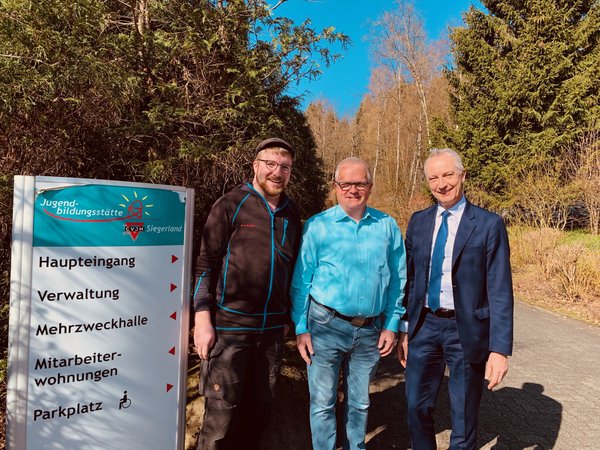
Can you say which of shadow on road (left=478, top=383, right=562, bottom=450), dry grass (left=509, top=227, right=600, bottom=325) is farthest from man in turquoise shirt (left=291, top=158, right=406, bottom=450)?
dry grass (left=509, top=227, right=600, bottom=325)

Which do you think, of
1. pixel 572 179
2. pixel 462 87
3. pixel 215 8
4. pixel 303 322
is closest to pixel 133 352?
pixel 303 322

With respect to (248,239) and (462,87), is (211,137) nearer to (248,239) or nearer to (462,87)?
(248,239)

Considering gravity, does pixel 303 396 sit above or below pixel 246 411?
below

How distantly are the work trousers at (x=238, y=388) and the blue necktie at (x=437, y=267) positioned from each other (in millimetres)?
956

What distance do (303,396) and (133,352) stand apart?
Answer: 1.82m

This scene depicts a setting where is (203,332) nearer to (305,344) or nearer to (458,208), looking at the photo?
(305,344)

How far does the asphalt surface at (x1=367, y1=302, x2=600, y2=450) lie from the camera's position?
316 cm

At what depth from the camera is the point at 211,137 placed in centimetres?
381

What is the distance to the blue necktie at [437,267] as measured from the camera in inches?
91.1

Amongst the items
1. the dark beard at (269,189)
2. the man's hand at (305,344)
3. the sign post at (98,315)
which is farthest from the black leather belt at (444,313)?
the sign post at (98,315)

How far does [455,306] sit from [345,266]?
2.24 ft

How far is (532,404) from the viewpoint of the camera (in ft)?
12.4

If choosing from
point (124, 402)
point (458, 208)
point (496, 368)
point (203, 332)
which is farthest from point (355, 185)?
point (124, 402)

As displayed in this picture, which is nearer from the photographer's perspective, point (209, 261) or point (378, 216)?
point (209, 261)
